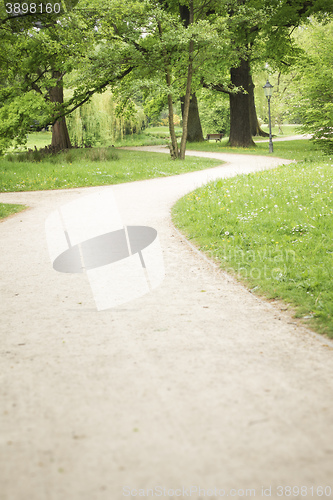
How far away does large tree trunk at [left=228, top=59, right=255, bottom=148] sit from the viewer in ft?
89.6

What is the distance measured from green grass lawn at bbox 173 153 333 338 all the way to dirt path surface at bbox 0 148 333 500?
0.39m

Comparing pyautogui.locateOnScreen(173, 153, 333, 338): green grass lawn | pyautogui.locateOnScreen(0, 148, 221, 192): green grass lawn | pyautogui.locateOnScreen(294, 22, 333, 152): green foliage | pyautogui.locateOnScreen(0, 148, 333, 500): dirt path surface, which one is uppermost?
pyautogui.locateOnScreen(294, 22, 333, 152): green foliage

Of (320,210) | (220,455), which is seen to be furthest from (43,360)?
(320,210)

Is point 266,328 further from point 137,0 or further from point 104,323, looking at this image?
point 137,0

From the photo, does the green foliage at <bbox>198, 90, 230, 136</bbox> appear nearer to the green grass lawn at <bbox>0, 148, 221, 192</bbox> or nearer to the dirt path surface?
the green grass lawn at <bbox>0, 148, 221, 192</bbox>

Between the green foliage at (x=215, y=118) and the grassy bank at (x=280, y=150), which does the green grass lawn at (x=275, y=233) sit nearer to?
the grassy bank at (x=280, y=150)

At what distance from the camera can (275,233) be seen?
6.95 metres

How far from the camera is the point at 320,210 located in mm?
7809

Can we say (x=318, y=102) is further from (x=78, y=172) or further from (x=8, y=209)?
(x=8, y=209)

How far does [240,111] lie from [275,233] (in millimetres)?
22335

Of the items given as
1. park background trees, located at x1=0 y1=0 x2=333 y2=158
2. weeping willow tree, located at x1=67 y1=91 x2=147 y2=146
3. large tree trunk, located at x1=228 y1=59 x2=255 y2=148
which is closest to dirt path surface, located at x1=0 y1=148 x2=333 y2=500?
park background trees, located at x1=0 y1=0 x2=333 y2=158

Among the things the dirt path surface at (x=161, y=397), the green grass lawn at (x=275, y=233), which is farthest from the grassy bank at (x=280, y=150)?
the dirt path surface at (x=161, y=397)

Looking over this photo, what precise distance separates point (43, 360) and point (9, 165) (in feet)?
52.9

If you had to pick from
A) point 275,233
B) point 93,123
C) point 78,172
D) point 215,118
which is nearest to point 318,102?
point 78,172
